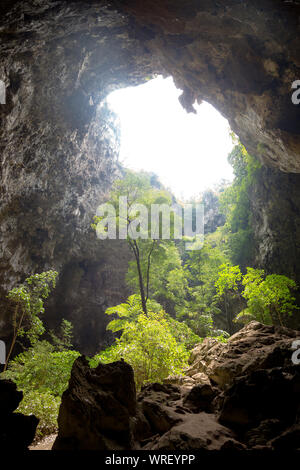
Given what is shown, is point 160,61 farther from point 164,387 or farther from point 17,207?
point 164,387

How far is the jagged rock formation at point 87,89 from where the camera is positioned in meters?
8.48

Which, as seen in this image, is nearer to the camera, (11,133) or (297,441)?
(297,441)

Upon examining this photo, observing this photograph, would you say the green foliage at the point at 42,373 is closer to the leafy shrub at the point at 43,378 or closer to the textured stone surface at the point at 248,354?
the leafy shrub at the point at 43,378

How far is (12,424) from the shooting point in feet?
11.6

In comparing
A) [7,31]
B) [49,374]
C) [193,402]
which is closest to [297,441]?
[193,402]

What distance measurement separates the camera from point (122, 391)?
4.20 metres

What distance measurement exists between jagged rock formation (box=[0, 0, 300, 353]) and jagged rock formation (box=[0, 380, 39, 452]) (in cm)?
998

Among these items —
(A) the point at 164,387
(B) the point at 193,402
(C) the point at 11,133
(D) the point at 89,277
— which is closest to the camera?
(B) the point at 193,402

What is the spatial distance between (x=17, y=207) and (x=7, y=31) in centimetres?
791

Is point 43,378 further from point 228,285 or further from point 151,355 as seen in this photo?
point 228,285

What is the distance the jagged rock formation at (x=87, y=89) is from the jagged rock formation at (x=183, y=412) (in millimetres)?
8564

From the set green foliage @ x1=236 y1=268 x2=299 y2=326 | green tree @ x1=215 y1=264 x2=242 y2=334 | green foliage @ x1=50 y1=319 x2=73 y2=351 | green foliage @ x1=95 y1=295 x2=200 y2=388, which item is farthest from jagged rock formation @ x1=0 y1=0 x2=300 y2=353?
green foliage @ x1=95 y1=295 x2=200 y2=388
